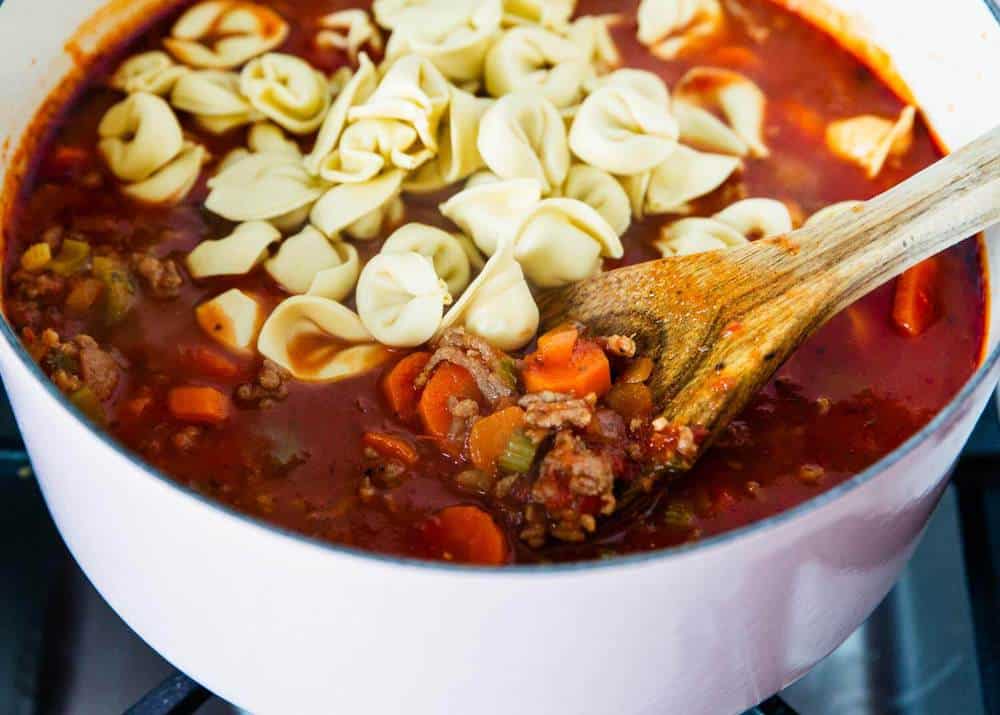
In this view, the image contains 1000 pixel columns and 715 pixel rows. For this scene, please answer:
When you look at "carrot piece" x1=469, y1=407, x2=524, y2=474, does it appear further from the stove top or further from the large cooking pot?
the stove top

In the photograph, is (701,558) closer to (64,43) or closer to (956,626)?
(956,626)

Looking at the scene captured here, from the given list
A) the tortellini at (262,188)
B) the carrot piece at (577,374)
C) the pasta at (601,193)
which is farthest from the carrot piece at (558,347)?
the tortellini at (262,188)

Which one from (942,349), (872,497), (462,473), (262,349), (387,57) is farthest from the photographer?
(387,57)

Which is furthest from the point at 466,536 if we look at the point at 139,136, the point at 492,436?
the point at 139,136

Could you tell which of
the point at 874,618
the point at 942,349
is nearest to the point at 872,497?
the point at 942,349

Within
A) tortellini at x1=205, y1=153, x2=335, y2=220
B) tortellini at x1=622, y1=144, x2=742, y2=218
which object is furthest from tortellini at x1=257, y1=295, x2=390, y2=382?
tortellini at x1=622, y1=144, x2=742, y2=218

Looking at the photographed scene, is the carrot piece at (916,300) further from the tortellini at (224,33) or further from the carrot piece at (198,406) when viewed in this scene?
the tortellini at (224,33)
